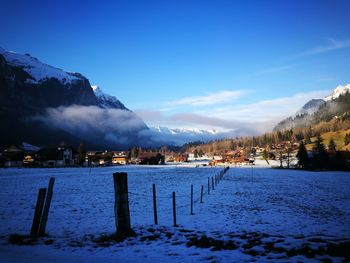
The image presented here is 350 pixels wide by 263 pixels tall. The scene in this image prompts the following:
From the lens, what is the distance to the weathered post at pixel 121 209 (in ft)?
44.4

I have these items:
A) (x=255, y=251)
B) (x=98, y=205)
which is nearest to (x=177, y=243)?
(x=255, y=251)

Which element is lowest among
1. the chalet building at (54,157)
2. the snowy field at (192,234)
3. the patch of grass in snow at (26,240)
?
the snowy field at (192,234)

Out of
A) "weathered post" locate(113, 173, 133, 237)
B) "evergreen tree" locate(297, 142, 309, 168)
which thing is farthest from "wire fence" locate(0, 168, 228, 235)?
"evergreen tree" locate(297, 142, 309, 168)

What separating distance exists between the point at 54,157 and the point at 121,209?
136m

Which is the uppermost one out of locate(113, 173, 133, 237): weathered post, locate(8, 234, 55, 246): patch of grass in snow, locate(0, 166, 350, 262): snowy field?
locate(113, 173, 133, 237): weathered post

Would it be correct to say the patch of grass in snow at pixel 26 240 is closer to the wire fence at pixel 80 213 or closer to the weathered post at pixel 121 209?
the wire fence at pixel 80 213

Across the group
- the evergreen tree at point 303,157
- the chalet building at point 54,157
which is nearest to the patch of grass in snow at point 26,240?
the evergreen tree at point 303,157

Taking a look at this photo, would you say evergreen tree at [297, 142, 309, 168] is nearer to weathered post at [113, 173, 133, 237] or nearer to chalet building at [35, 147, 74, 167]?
chalet building at [35, 147, 74, 167]

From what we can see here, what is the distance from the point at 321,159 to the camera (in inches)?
4151

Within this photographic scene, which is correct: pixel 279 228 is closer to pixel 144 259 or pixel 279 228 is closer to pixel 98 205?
pixel 144 259

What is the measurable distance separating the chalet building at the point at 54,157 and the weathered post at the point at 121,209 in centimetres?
13009

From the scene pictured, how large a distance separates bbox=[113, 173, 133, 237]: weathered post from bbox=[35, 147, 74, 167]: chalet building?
130092 millimetres

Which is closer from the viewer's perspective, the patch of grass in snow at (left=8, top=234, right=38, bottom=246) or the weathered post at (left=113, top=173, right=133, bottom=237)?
the patch of grass in snow at (left=8, top=234, right=38, bottom=246)

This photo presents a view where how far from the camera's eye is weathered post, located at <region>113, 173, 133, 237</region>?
1354cm
